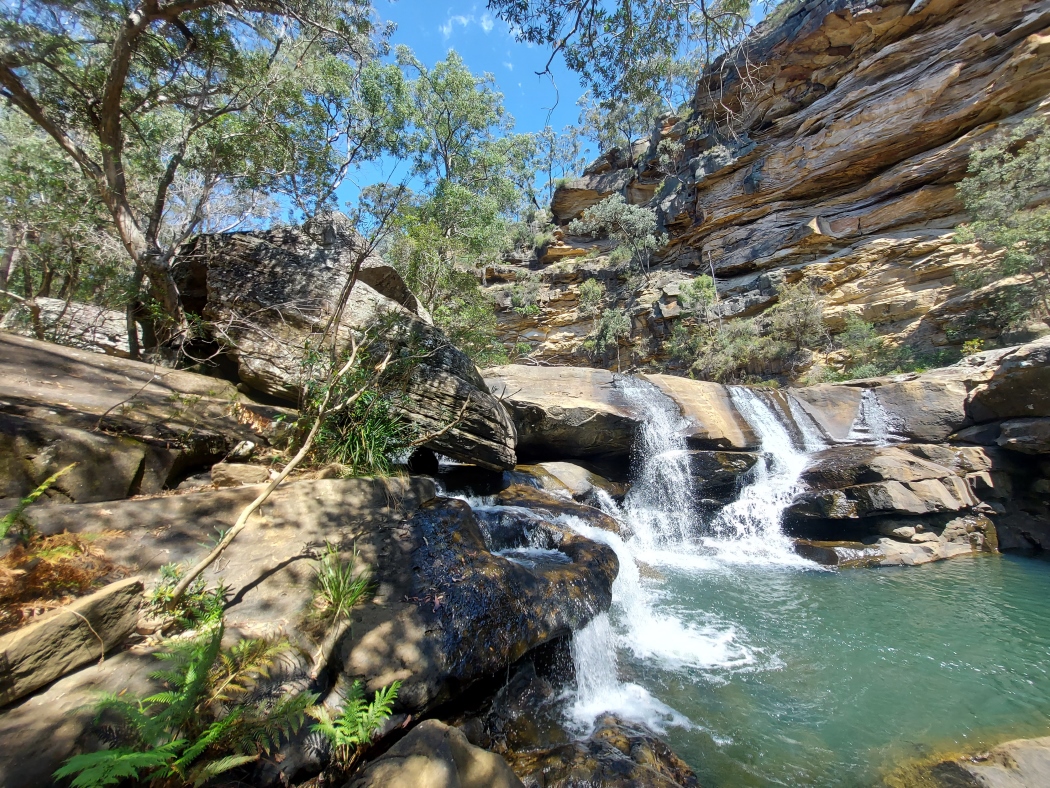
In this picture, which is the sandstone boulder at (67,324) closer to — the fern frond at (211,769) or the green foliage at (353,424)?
the green foliage at (353,424)

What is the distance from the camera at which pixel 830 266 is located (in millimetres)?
17219

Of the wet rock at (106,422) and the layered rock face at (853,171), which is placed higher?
the layered rock face at (853,171)

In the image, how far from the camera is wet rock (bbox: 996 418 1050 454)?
819 centimetres

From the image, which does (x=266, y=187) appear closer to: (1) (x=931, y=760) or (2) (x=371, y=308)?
(2) (x=371, y=308)

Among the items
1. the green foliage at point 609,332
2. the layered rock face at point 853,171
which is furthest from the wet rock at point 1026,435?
the green foliage at point 609,332

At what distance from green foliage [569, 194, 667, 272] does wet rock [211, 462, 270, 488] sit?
23294 mm

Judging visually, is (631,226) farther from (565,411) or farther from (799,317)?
(565,411)

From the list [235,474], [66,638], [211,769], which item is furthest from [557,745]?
[235,474]

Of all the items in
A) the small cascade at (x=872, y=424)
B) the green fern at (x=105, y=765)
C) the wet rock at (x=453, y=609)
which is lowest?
the wet rock at (x=453, y=609)

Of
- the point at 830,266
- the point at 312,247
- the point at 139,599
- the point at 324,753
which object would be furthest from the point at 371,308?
the point at 830,266

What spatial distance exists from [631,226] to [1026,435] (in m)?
19.5

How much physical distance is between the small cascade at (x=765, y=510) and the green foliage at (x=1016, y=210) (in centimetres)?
744

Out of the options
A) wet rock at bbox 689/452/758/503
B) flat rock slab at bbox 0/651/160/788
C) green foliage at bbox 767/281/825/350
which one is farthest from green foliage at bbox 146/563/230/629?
green foliage at bbox 767/281/825/350

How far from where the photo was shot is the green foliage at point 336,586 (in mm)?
2967
